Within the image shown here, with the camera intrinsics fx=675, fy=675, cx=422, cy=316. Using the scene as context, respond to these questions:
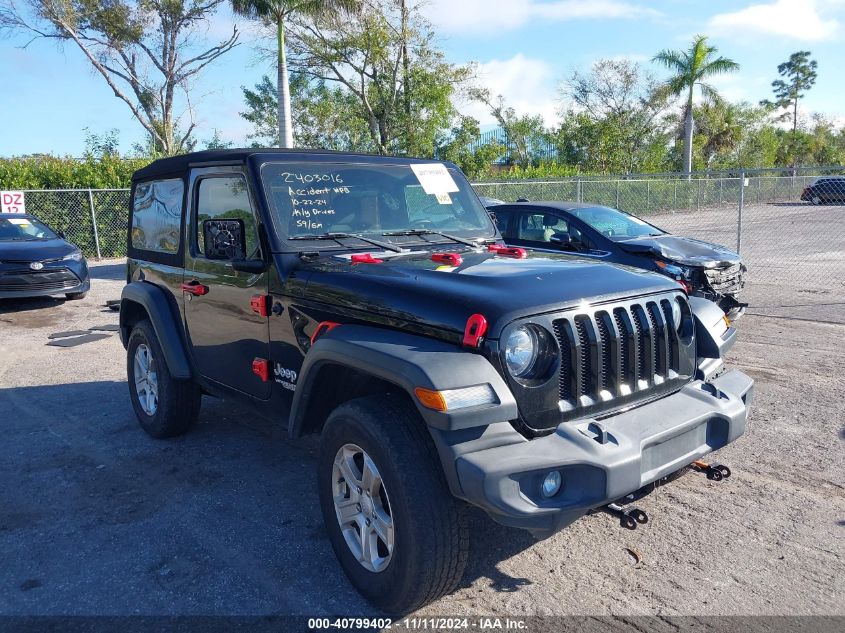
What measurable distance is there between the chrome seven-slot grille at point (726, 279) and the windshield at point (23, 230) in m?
10.8

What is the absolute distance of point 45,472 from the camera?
456 centimetres

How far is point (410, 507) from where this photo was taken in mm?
2578

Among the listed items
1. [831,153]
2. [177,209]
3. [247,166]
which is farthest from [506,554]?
[831,153]

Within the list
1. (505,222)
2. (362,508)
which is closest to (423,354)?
(362,508)

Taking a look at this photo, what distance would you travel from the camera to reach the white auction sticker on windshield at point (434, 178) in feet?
14.2

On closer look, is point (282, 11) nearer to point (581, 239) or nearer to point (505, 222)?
point (505, 222)

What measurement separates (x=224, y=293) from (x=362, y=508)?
1712 millimetres

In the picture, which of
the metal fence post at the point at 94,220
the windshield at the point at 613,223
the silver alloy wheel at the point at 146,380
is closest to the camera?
the silver alloy wheel at the point at 146,380

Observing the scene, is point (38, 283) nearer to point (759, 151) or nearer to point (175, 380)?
point (175, 380)

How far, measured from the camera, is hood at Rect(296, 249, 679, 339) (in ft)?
9.14

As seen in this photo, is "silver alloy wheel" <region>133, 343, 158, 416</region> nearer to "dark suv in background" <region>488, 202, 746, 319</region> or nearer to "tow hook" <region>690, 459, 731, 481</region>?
"tow hook" <region>690, 459, 731, 481</region>

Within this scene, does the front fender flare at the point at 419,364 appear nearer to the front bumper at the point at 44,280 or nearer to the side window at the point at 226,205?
the side window at the point at 226,205

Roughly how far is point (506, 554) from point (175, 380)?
266 centimetres

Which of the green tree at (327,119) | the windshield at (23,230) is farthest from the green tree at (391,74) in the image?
the windshield at (23,230)
